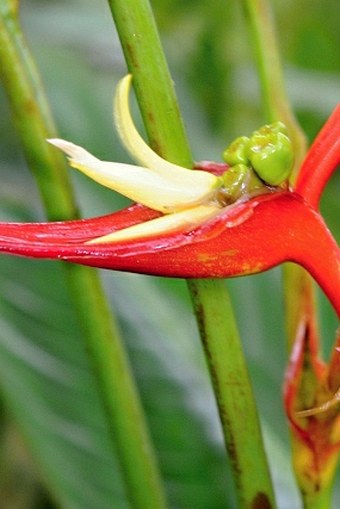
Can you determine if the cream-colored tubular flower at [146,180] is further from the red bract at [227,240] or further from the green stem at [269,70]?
the green stem at [269,70]

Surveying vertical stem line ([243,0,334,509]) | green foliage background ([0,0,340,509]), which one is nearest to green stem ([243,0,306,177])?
vertical stem line ([243,0,334,509])

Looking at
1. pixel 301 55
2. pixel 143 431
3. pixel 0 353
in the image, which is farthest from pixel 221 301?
pixel 301 55

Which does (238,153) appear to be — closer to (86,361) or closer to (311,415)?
(311,415)

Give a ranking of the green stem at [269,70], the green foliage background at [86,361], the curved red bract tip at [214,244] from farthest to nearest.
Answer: the green foliage background at [86,361]
the green stem at [269,70]
the curved red bract tip at [214,244]

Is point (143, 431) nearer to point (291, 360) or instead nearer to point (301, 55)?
point (291, 360)

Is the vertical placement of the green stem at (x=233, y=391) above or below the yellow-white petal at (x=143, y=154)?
below

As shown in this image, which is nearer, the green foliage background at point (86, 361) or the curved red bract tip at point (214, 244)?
the curved red bract tip at point (214, 244)

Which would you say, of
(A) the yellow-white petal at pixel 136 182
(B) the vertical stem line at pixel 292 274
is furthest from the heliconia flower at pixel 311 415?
(A) the yellow-white petal at pixel 136 182
